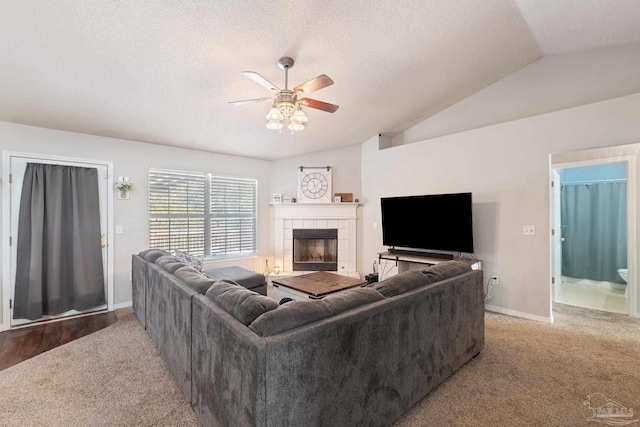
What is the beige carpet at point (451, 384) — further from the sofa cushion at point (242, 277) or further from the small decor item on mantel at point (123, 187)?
the small decor item on mantel at point (123, 187)

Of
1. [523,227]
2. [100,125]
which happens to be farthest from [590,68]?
[100,125]

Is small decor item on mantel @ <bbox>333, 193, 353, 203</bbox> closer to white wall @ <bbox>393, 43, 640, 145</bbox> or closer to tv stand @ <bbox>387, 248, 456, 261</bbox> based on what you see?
tv stand @ <bbox>387, 248, 456, 261</bbox>

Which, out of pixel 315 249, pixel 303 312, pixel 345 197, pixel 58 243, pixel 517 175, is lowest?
pixel 315 249

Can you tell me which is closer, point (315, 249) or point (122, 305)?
point (122, 305)

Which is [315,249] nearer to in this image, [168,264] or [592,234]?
[168,264]

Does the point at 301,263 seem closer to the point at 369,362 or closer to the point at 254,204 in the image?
the point at 254,204

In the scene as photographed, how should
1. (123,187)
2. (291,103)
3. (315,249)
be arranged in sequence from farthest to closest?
(315,249)
(123,187)
(291,103)

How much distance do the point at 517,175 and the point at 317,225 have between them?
10.3ft

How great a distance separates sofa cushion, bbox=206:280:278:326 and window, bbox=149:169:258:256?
127 inches

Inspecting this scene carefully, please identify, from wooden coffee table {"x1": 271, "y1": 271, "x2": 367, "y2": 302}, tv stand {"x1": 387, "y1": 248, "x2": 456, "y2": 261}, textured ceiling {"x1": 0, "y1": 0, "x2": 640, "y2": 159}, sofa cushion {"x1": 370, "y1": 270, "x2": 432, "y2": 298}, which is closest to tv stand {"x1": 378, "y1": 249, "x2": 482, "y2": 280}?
tv stand {"x1": 387, "y1": 248, "x2": 456, "y2": 261}

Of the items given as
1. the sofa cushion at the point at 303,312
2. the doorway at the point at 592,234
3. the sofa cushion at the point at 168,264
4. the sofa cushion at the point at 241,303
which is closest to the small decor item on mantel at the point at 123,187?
the sofa cushion at the point at 168,264

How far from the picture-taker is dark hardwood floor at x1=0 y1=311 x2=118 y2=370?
8.70 ft

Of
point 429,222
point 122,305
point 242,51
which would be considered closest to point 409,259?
point 429,222

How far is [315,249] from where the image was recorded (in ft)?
17.9
